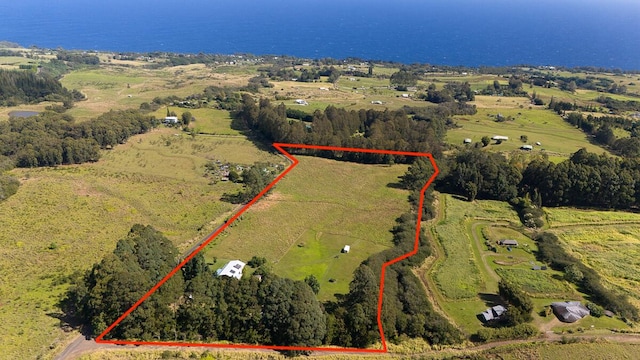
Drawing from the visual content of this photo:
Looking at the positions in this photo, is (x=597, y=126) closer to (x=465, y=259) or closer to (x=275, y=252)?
(x=465, y=259)

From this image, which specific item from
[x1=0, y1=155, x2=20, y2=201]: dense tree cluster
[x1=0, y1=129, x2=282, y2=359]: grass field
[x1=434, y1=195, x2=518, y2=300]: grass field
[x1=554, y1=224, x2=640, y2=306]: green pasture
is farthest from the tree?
[x1=0, y1=155, x2=20, y2=201]: dense tree cluster

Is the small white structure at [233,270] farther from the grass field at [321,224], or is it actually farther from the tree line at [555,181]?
the tree line at [555,181]

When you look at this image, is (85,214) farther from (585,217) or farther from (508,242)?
(585,217)

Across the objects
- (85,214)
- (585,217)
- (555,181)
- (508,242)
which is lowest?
(85,214)

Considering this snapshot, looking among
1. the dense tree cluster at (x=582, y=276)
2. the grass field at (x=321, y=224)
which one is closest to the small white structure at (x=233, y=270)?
the grass field at (x=321, y=224)

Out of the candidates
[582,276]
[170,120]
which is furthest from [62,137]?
[582,276]

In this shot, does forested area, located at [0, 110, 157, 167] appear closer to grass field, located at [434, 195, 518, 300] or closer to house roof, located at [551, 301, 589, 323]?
grass field, located at [434, 195, 518, 300]
